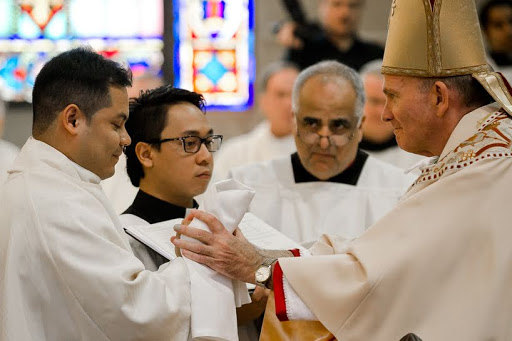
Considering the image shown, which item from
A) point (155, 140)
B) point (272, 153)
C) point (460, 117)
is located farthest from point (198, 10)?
point (460, 117)

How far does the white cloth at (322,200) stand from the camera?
502 cm

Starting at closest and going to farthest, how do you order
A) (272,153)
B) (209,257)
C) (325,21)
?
(209,257) → (272,153) → (325,21)

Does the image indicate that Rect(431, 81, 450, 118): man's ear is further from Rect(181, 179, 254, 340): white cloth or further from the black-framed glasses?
the black-framed glasses

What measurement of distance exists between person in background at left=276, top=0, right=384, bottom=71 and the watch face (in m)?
6.53

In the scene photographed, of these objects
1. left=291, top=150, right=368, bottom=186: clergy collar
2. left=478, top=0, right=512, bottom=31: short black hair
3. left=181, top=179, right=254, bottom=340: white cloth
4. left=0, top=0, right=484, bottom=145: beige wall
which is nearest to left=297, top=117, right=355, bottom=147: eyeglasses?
left=291, top=150, right=368, bottom=186: clergy collar

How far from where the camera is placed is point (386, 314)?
3.25 m

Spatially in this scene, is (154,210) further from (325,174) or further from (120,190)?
(120,190)

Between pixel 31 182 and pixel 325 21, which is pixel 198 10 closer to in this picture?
pixel 325 21

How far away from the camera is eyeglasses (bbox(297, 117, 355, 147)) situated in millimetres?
4898

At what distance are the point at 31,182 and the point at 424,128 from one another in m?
1.42

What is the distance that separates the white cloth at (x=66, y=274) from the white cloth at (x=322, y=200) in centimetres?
187

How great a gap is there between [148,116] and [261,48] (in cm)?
702

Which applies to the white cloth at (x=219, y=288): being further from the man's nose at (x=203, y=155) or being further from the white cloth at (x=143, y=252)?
the man's nose at (x=203, y=155)

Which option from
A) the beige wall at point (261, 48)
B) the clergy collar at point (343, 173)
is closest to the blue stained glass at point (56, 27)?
the beige wall at point (261, 48)
